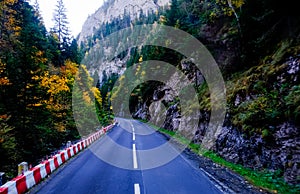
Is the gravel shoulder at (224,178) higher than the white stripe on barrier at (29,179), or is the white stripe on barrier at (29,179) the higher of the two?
the white stripe on barrier at (29,179)

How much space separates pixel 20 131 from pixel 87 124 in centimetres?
1661

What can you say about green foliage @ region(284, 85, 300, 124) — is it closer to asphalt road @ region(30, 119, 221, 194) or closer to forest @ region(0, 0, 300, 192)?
forest @ region(0, 0, 300, 192)

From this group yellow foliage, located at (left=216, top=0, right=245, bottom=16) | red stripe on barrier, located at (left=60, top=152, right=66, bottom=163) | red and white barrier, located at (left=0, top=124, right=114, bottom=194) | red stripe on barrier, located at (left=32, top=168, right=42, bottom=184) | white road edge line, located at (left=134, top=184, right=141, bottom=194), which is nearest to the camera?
red and white barrier, located at (left=0, top=124, right=114, bottom=194)

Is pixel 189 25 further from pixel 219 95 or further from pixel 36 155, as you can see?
pixel 36 155

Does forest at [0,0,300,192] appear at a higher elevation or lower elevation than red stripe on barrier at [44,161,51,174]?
higher

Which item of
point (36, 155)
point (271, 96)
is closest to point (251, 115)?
point (271, 96)

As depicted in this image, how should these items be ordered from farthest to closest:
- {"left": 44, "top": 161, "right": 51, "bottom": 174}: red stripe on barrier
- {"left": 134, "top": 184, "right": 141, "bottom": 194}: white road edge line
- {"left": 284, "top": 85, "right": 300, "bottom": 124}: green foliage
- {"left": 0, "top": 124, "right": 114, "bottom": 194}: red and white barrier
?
→ {"left": 44, "top": 161, "right": 51, "bottom": 174}: red stripe on barrier < {"left": 284, "top": 85, "right": 300, "bottom": 124}: green foliage < {"left": 134, "top": 184, "right": 141, "bottom": 194}: white road edge line < {"left": 0, "top": 124, "right": 114, "bottom": 194}: red and white barrier

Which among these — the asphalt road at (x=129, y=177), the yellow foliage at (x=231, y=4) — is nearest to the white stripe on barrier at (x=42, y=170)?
the asphalt road at (x=129, y=177)

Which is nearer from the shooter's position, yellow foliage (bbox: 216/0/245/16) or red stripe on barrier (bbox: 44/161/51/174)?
red stripe on barrier (bbox: 44/161/51/174)

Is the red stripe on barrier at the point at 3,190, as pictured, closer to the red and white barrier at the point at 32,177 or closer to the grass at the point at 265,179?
the red and white barrier at the point at 32,177

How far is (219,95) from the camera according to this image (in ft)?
49.6

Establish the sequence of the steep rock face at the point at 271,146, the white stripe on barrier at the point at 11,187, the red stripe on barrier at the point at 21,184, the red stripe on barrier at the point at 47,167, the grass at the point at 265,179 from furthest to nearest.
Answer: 1. the red stripe on barrier at the point at 47,167
2. the steep rock face at the point at 271,146
3. the grass at the point at 265,179
4. the red stripe on barrier at the point at 21,184
5. the white stripe on barrier at the point at 11,187

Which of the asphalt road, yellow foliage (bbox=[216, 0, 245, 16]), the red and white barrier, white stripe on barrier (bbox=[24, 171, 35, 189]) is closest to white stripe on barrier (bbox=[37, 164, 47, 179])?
the red and white barrier

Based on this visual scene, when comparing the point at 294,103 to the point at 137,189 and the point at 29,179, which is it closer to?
the point at 137,189
